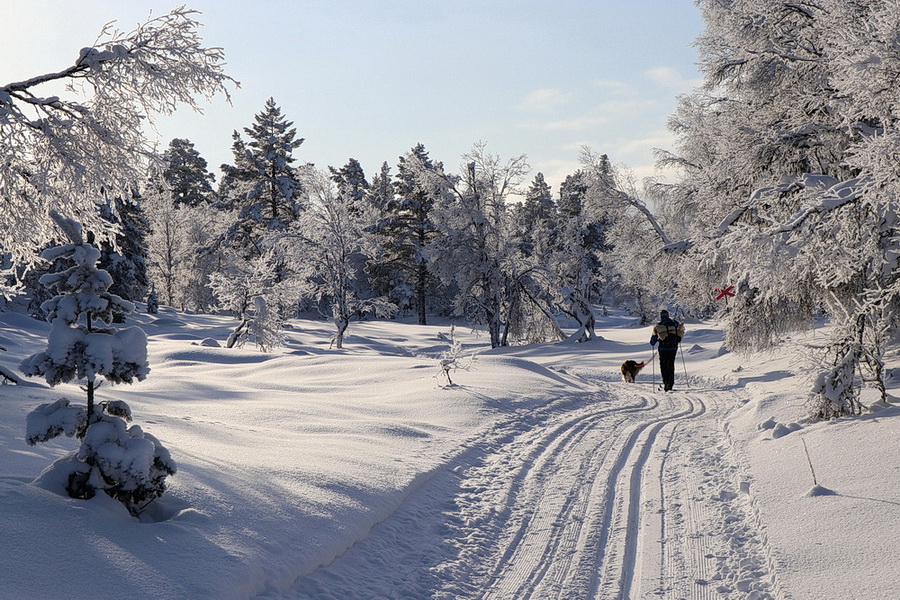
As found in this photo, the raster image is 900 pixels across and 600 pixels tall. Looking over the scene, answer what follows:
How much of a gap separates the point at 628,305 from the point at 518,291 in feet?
96.6

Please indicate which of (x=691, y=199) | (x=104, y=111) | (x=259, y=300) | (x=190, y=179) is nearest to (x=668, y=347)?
(x=691, y=199)

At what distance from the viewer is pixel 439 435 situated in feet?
30.1

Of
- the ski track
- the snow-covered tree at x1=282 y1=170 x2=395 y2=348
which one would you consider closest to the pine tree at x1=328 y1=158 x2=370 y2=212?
the snow-covered tree at x1=282 y1=170 x2=395 y2=348

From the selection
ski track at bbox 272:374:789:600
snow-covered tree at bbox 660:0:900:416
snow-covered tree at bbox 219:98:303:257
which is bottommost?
ski track at bbox 272:374:789:600

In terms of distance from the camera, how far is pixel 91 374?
4.48 metres

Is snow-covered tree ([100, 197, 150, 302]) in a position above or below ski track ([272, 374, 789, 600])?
above

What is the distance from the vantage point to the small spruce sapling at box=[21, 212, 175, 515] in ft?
14.5

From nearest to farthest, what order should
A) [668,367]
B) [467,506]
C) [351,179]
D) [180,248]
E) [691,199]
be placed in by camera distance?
[467,506] < [668,367] < [691,199] < [180,248] < [351,179]

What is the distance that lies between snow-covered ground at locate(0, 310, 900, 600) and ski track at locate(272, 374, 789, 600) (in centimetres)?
2

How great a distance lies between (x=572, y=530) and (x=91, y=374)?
14.0 ft

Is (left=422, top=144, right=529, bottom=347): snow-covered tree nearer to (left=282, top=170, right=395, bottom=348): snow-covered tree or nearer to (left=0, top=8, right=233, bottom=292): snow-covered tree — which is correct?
(left=282, top=170, right=395, bottom=348): snow-covered tree

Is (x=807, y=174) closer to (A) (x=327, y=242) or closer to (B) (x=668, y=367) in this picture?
(B) (x=668, y=367)

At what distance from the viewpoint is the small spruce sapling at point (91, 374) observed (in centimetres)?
443

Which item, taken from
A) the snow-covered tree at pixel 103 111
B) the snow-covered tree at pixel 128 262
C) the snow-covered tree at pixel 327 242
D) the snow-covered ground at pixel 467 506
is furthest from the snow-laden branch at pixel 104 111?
the snow-covered tree at pixel 128 262
